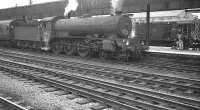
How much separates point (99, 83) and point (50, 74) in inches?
115

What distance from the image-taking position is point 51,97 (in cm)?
699

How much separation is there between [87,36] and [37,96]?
28.9 feet

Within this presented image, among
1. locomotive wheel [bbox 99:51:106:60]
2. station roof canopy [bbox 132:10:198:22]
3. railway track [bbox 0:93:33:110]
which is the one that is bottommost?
railway track [bbox 0:93:33:110]

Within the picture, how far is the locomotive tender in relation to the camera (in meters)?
13.9

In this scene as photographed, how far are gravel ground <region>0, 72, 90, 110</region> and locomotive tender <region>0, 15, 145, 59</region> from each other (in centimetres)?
654

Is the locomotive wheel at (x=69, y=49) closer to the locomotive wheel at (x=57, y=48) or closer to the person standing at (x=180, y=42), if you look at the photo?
the locomotive wheel at (x=57, y=48)

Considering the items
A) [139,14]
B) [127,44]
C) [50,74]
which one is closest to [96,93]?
[50,74]

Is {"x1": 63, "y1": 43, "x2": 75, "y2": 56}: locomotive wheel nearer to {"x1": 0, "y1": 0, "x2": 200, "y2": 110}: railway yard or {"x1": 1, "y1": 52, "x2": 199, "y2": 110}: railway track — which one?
{"x1": 0, "y1": 0, "x2": 200, "y2": 110}: railway yard

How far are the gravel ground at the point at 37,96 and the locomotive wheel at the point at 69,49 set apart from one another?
798 centimetres

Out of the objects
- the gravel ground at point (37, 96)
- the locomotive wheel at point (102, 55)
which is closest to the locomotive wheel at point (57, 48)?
the locomotive wheel at point (102, 55)

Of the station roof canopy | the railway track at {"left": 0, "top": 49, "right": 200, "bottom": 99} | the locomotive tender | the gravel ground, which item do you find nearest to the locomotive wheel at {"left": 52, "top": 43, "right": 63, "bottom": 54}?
the locomotive tender

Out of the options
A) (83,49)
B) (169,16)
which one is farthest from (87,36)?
(169,16)

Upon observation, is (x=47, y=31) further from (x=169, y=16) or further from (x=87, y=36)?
(x=169, y=16)

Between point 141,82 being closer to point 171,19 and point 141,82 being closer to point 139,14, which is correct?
point 171,19
